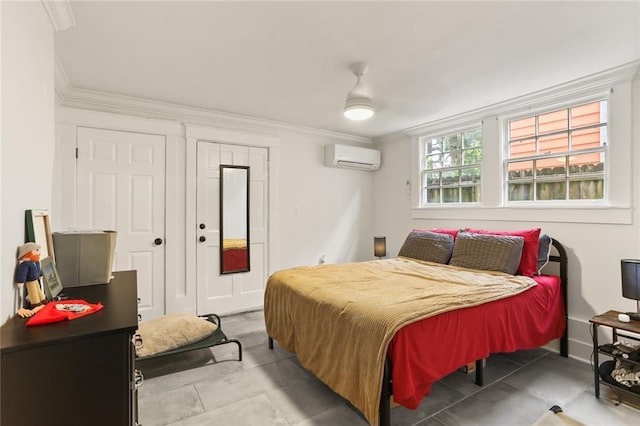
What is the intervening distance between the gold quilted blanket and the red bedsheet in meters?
0.07

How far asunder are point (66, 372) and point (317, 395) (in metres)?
1.61

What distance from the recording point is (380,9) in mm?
1805

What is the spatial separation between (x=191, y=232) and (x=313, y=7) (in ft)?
9.01

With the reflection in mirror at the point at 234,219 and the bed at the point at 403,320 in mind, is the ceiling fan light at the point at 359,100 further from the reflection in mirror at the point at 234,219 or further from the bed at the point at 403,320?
the reflection in mirror at the point at 234,219

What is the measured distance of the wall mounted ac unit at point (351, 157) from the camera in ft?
14.8

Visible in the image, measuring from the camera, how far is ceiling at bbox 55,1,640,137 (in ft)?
6.00

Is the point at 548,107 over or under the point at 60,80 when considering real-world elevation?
under

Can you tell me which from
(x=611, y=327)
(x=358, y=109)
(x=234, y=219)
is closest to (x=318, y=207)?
(x=234, y=219)

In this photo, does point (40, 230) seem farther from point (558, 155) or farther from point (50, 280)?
point (558, 155)

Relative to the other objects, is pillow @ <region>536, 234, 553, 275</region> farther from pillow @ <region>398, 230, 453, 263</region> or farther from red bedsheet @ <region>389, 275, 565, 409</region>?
pillow @ <region>398, 230, 453, 263</region>

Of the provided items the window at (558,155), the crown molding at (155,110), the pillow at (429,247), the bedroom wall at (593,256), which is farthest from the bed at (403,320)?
the crown molding at (155,110)

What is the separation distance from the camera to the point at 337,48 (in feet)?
7.32

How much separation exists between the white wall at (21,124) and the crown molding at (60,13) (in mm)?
47

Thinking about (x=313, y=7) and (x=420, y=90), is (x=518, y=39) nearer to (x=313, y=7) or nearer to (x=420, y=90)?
(x=420, y=90)
